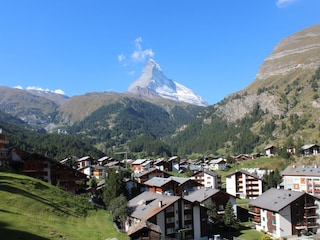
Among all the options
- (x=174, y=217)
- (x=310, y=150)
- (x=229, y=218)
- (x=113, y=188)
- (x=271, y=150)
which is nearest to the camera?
(x=174, y=217)

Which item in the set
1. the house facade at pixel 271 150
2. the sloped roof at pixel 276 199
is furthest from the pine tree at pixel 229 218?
the house facade at pixel 271 150

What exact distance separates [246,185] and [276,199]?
139ft

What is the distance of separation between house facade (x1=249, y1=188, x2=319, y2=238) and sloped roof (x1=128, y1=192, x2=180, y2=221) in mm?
20249

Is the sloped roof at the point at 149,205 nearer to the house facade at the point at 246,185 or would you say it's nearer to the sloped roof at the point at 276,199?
the sloped roof at the point at 276,199

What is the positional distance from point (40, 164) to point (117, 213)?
3514cm

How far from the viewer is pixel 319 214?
73.2m

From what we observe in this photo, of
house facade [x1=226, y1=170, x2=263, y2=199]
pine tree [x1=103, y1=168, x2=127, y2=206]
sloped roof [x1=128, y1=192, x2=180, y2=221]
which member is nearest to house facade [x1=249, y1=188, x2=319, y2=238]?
Result: sloped roof [x1=128, y1=192, x2=180, y2=221]

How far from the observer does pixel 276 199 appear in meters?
73.6

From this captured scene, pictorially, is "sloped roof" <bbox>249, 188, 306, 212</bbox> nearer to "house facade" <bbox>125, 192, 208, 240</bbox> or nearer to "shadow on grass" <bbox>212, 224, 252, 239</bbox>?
"shadow on grass" <bbox>212, 224, 252, 239</bbox>

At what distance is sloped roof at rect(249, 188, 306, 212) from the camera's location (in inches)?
2740

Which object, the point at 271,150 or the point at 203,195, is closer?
the point at 203,195

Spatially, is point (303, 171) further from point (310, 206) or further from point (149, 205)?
point (149, 205)

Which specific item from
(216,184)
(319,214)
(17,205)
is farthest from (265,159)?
(17,205)

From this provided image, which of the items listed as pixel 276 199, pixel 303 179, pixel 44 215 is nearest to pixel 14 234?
pixel 44 215
